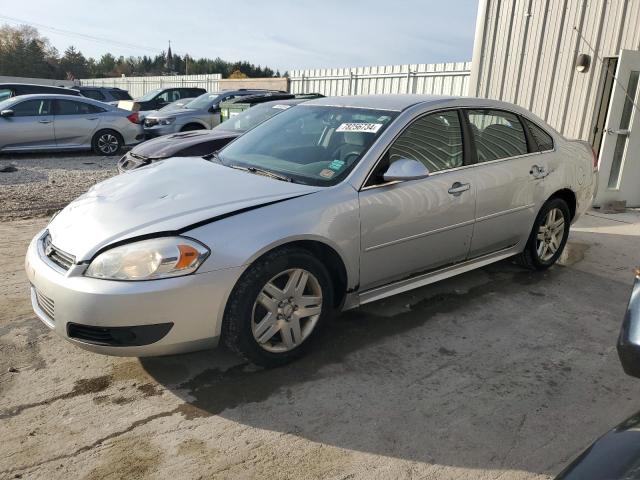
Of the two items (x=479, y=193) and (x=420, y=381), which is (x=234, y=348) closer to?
(x=420, y=381)

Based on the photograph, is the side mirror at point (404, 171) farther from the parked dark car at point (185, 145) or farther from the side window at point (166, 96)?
the side window at point (166, 96)

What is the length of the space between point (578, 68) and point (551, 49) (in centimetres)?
61

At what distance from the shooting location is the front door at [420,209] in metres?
3.53

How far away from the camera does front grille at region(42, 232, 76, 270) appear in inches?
114

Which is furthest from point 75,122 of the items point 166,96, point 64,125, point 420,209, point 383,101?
point 420,209

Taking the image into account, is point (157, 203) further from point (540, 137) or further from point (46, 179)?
point (46, 179)

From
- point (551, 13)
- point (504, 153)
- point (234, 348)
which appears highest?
point (551, 13)

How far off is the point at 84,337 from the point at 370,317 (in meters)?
2.01

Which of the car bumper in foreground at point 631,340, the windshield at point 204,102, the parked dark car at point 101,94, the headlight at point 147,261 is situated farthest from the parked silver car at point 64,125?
the car bumper in foreground at point 631,340

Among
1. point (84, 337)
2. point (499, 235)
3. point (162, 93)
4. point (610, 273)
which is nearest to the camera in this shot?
point (84, 337)

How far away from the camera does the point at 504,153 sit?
448 centimetres

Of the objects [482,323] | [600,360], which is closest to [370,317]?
[482,323]

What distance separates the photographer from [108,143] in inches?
480

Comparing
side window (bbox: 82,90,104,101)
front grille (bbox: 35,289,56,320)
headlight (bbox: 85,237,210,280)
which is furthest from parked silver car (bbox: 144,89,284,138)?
headlight (bbox: 85,237,210,280)
